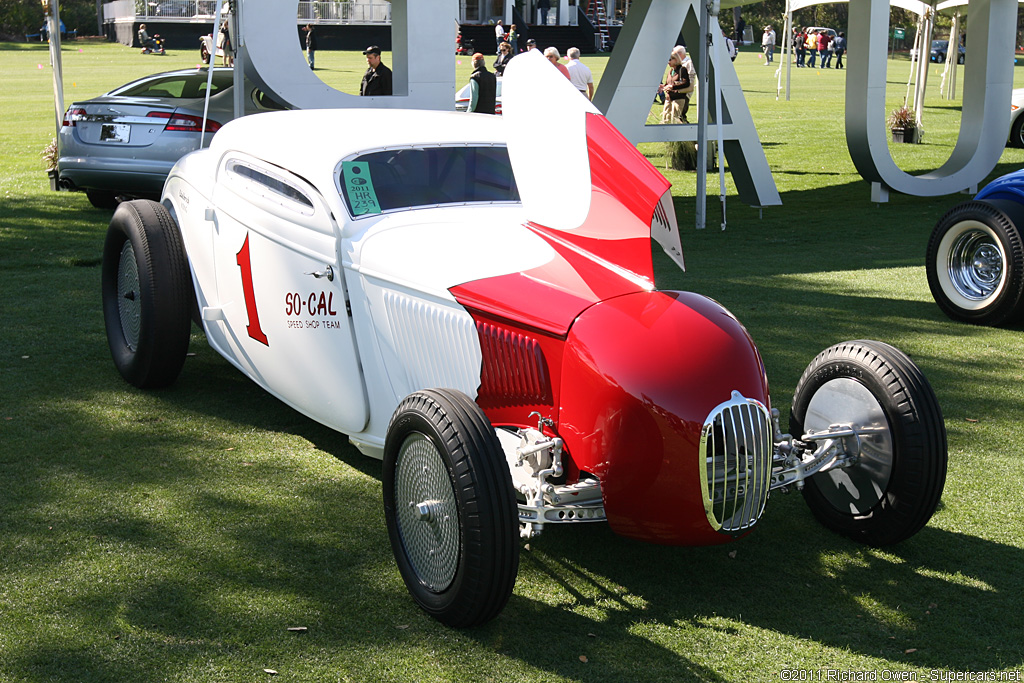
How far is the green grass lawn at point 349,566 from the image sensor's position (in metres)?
3.22

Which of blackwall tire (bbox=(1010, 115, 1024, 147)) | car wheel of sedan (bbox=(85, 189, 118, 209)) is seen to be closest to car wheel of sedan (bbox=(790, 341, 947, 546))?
car wheel of sedan (bbox=(85, 189, 118, 209))

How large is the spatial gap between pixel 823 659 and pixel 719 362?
3.36ft

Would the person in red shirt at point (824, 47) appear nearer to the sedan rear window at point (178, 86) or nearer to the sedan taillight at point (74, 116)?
the sedan rear window at point (178, 86)

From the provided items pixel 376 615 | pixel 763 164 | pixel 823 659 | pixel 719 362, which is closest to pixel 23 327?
pixel 376 615

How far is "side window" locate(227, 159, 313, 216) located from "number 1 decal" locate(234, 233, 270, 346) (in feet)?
0.84

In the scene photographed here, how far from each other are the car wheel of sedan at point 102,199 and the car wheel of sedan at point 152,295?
21.7 ft

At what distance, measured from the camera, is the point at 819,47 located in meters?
50.9

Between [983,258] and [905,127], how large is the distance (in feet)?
43.8

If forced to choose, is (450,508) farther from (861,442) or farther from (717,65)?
(717,65)

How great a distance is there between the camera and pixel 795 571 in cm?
384

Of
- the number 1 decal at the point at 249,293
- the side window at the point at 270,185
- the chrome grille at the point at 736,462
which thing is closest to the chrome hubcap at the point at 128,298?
the side window at the point at 270,185

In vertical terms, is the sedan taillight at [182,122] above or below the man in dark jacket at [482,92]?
below

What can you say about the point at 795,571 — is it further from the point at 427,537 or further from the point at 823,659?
the point at 427,537

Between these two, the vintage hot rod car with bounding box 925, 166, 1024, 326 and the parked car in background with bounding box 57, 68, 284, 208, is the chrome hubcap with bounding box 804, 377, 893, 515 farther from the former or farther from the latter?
the parked car in background with bounding box 57, 68, 284, 208
